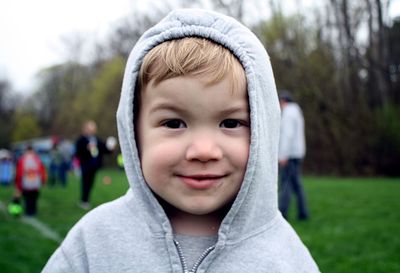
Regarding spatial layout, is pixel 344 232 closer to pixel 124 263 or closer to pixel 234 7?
pixel 124 263

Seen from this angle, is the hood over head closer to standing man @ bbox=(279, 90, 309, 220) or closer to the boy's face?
the boy's face

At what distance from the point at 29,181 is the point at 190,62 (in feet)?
24.9

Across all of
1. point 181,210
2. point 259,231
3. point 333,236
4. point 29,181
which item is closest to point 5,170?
point 29,181

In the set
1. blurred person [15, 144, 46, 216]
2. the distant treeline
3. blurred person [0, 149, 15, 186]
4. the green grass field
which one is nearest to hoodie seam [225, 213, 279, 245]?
the green grass field

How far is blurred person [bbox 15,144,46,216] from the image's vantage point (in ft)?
27.2

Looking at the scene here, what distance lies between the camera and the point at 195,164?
145cm

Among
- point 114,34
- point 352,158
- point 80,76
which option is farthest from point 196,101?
point 80,76

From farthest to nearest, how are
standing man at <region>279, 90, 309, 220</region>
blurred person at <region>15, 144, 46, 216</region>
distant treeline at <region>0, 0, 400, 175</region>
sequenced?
distant treeline at <region>0, 0, 400, 175</region> → blurred person at <region>15, 144, 46, 216</region> → standing man at <region>279, 90, 309, 220</region>

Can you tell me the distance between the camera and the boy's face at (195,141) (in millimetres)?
1430

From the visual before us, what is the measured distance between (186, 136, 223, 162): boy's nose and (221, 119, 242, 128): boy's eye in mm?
81

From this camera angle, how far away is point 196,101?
1424mm

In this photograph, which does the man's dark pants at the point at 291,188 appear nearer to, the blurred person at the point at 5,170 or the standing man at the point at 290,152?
the standing man at the point at 290,152

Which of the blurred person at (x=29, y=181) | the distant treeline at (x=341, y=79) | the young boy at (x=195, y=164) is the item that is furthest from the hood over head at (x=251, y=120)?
the distant treeline at (x=341, y=79)

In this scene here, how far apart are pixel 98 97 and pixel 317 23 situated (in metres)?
27.4
